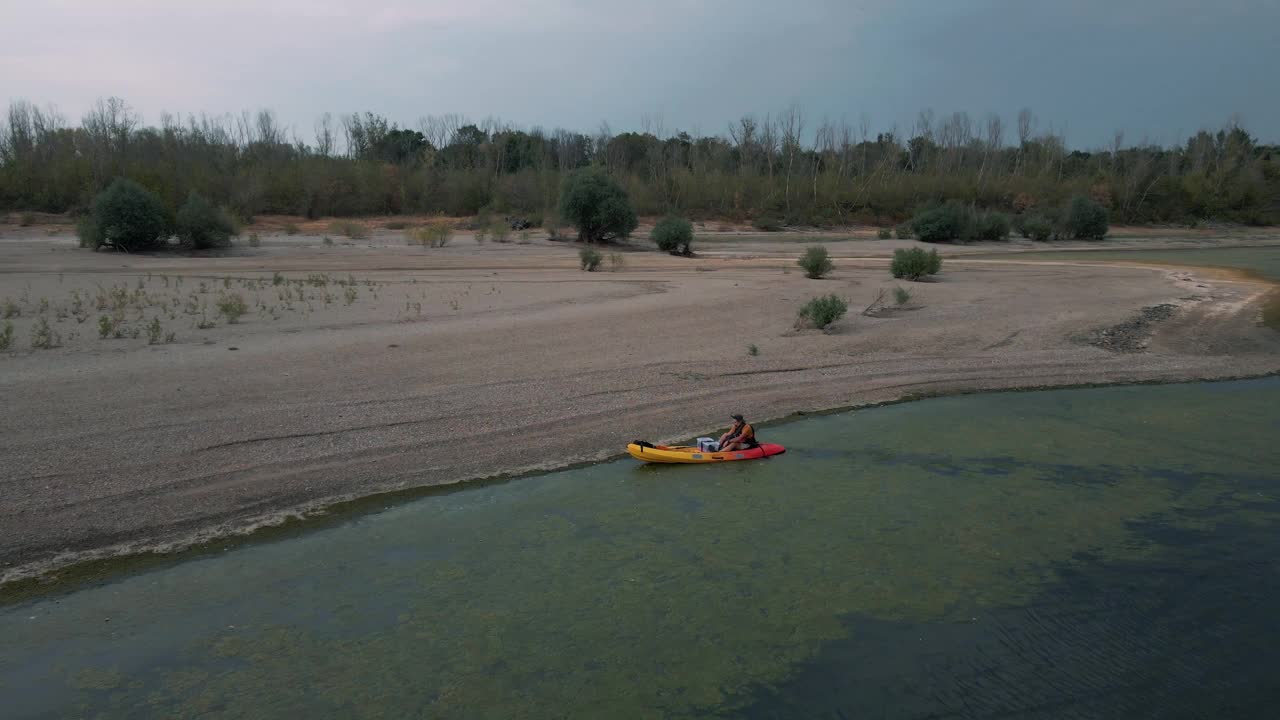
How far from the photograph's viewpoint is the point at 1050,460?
1248 centimetres

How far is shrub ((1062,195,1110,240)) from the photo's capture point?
183ft

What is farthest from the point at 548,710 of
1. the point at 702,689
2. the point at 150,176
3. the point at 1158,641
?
the point at 150,176

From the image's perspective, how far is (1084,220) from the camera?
183 ft

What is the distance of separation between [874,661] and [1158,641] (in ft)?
8.31

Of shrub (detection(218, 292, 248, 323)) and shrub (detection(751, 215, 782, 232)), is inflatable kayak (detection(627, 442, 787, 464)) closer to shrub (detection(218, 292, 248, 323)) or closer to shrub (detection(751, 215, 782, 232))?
shrub (detection(218, 292, 248, 323))

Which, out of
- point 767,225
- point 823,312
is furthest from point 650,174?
point 823,312

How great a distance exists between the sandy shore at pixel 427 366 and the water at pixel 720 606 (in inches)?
48.0

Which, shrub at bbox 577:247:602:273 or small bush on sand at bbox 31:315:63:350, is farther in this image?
shrub at bbox 577:247:602:273

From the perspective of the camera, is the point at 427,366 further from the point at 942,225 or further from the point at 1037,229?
the point at 1037,229

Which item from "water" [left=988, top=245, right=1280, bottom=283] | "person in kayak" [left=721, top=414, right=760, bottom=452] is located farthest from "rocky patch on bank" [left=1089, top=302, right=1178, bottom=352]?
"water" [left=988, top=245, right=1280, bottom=283]

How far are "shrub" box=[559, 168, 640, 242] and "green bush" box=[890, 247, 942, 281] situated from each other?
57.5ft

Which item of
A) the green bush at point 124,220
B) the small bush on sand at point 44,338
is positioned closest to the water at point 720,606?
the small bush on sand at point 44,338

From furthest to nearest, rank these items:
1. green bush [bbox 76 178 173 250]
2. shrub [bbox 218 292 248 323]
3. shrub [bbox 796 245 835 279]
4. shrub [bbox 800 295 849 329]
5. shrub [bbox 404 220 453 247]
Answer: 1. shrub [bbox 404 220 453 247]
2. green bush [bbox 76 178 173 250]
3. shrub [bbox 796 245 835 279]
4. shrub [bbox 800 295 849 329]
5. shrub [bbox 218 292 248 323]

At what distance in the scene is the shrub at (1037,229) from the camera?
54.5m
